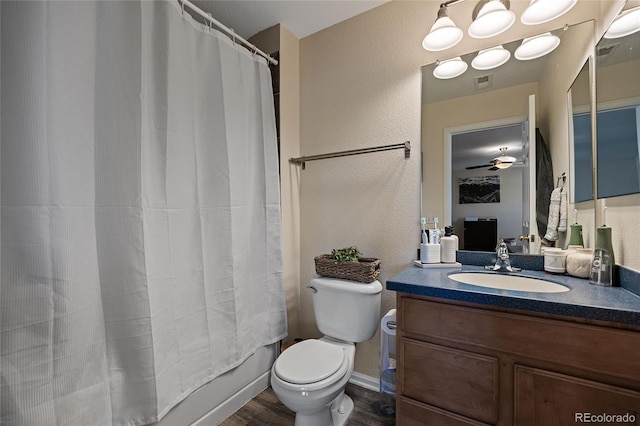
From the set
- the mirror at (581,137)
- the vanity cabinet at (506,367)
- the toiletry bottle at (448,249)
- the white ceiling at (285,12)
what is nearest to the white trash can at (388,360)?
the vanity cabinet at (506,367)

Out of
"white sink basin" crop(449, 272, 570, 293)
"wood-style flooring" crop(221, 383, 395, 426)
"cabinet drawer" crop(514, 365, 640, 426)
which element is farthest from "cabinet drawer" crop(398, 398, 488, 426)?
"white sink basin" crop(449, 272, 570, 293)

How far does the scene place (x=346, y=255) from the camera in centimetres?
175

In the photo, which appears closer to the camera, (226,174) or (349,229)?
(226,174)

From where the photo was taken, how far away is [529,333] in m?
0.95

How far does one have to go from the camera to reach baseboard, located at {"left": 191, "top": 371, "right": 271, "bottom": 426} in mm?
1476

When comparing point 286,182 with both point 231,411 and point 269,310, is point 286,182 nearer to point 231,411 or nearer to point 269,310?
point 269,310

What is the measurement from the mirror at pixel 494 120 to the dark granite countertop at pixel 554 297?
38 cm

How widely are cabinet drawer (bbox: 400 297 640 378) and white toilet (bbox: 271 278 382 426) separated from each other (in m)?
0.41

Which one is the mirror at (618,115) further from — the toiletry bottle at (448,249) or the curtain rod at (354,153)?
the curtain rod at (354,153)

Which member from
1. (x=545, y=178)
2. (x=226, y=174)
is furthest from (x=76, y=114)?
(x=545, y=178)

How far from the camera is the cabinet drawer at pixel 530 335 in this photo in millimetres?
836

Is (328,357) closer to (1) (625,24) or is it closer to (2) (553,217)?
(2) (553,217)

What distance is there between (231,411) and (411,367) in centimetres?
113

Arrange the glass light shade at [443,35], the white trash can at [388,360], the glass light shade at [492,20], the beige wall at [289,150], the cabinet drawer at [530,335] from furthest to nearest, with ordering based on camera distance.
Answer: the beige wall at [289,150], the white trash can at [388,360], the glass light shade at [443,35], the glass light shade at [492,20], the cabinet drawer at [530,335]
